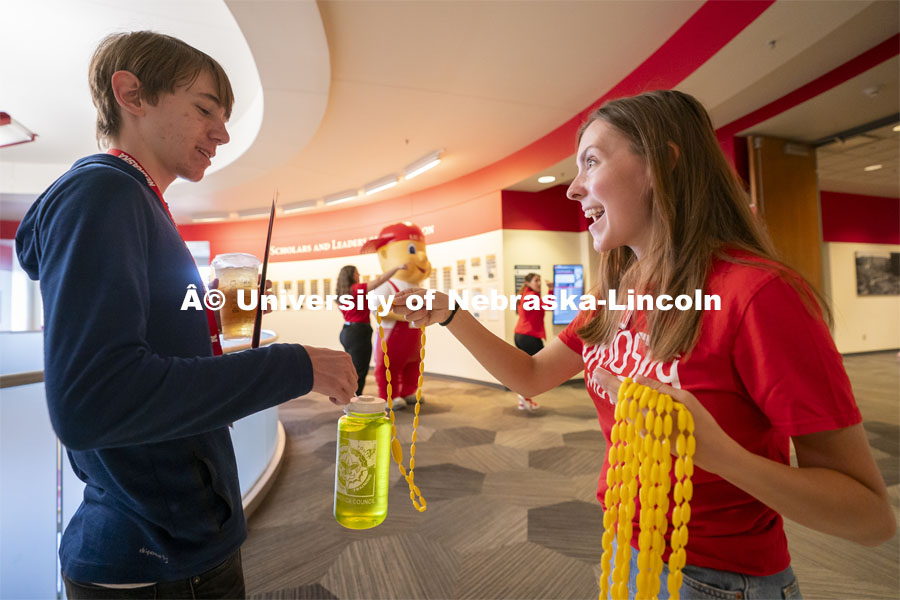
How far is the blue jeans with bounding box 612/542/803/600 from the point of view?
2.62ft

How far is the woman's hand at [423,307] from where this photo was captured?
3.94ft

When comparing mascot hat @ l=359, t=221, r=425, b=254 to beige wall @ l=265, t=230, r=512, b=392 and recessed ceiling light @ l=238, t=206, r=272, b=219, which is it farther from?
recessed ceiling light @ l=238, t=206, r=272, b=219

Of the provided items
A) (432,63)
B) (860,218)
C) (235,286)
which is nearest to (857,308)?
(860,218)

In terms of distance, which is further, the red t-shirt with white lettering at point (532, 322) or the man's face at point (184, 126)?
the red t-shirt with white lettering at point (532, 322)

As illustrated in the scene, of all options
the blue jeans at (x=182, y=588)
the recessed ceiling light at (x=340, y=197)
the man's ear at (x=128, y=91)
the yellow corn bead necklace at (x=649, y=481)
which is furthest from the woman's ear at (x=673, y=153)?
the recessed ceiling light at (x=340, y=197)

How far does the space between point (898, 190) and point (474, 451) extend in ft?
37.8

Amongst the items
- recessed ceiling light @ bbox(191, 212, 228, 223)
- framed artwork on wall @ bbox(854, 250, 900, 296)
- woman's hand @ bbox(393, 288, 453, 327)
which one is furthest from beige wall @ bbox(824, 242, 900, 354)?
recessed ceiling light @ bbox(191, 212, 228, 223)

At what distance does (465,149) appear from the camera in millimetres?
6309

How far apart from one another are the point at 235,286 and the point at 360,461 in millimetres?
573

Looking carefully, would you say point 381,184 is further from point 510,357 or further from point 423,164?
point 510,357

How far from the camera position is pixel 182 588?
0.80m

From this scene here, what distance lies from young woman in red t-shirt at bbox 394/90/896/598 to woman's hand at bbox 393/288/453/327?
18 mm

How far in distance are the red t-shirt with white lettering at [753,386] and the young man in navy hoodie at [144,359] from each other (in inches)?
27.3

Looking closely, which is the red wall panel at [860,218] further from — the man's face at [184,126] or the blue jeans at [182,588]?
the blue jeans at [182,588]
